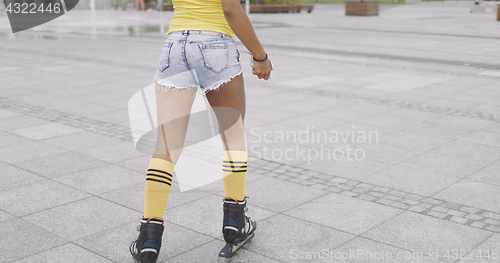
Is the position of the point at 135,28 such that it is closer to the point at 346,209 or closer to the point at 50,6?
the point at 50,6

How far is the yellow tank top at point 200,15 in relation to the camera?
2.80m

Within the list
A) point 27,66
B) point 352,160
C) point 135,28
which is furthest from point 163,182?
point 135,28

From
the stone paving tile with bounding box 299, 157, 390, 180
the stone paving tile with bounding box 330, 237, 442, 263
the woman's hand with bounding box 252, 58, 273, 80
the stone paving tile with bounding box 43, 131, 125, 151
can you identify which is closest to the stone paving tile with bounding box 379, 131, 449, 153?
the stone paving tile with bounding box 299, 157, 390, 180

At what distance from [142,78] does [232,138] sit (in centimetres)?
667

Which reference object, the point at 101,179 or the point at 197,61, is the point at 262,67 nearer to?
the point at 197,61

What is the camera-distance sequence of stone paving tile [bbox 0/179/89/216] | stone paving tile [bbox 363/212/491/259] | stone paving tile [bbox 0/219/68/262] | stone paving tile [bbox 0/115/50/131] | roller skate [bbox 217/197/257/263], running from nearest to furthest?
roller skate [bbox 217/197/257/263] → stone paving tile [bbox 0/219/68/262] → stone paving tile [bbox 363/212/491/259] → stone paving tile [bbox 0/179/89/216] → stone paving tile [bbox 0/115/50/131]

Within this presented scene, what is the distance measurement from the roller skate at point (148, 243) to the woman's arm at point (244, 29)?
3.17ft

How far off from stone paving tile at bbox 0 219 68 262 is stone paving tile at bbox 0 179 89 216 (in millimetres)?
227

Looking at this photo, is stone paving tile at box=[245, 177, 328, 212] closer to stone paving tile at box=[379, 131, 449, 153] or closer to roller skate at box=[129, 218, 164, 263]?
roller skate at box=[129, 218, 164, 263]

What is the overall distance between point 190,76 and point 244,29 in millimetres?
381

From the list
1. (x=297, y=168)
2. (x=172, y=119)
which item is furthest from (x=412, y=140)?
(x=172, y=119)

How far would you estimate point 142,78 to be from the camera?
950 centimetres

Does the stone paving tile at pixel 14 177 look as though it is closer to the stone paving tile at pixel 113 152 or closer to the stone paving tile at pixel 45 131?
the stone paving tile at pixel 113 152

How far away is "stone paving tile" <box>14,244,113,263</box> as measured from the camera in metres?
3.12
